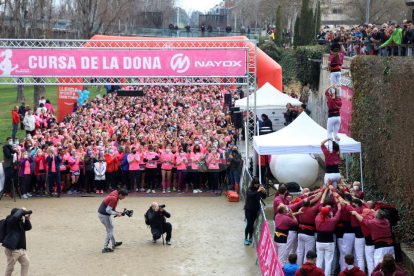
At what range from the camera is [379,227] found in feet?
34.5

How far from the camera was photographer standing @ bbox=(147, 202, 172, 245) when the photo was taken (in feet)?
44.5

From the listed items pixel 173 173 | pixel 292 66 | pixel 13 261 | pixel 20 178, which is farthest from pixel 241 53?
pixel 292 66

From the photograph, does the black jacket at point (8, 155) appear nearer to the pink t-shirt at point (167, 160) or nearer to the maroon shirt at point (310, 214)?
the pink t-shirt at point (167, 160)

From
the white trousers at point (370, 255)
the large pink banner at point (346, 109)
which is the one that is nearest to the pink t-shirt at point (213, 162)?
the large pink banner at point (346, 109)

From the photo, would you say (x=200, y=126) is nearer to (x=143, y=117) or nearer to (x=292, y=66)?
(x=143, y=117)

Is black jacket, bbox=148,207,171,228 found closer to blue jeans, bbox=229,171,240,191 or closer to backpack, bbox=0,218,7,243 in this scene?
backpack, bbox=0,218,7,243

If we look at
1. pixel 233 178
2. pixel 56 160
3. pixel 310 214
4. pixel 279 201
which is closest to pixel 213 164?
pixel 233 178

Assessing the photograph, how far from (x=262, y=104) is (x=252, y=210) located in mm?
10947

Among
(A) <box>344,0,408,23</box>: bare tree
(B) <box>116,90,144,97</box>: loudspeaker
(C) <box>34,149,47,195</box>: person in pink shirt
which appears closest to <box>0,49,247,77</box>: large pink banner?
(C) <box>34,149,47,195</box>: person in pink shirt

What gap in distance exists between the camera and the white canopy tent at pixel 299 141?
1534cm

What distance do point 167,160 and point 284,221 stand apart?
7.90 m

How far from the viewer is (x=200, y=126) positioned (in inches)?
944

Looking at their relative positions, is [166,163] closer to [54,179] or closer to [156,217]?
[54,179]

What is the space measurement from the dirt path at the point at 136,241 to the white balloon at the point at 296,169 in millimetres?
1594
